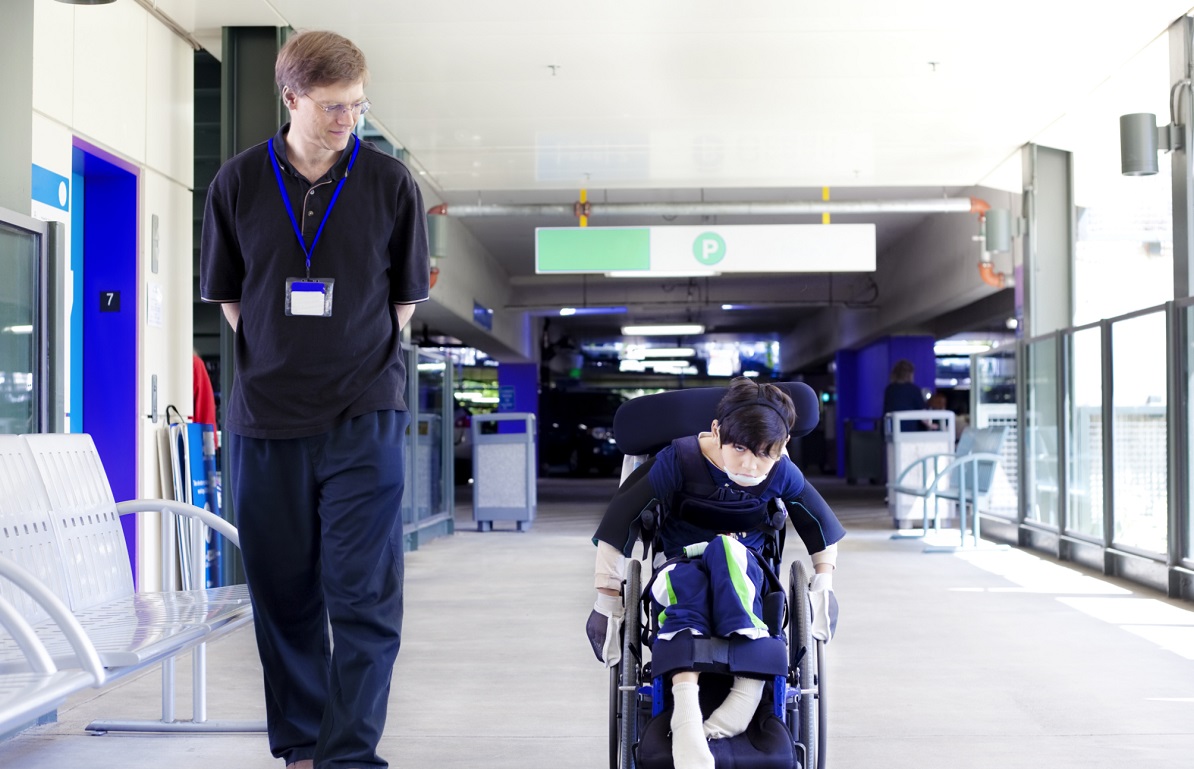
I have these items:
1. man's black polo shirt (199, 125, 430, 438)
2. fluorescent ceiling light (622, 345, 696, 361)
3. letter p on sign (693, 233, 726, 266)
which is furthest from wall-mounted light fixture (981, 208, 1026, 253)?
fluorescent ceiling light (622, 345, 696, 361)

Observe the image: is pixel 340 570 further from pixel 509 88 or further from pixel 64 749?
pixel 509 88

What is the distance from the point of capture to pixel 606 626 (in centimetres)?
260

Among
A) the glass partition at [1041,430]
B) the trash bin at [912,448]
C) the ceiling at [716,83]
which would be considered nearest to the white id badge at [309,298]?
the ceiling at [716,83]

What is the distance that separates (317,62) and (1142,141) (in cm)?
561

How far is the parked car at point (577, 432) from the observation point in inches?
904

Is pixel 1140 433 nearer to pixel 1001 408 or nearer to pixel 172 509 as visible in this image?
pixel 1001 408

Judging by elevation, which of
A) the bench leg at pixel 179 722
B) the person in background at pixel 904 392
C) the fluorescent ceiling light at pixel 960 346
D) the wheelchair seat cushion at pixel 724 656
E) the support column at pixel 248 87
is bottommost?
the bench leg at pixel 179 722

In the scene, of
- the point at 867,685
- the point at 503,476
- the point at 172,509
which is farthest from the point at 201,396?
the point at 503,476

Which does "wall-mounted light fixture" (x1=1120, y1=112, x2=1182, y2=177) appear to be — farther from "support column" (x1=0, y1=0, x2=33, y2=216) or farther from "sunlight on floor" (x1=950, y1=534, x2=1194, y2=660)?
"support column" (x1=0, y1=0, x2=33, y2=216)

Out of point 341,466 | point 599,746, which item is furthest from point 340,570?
point 599,746

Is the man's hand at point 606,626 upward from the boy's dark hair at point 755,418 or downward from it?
downward

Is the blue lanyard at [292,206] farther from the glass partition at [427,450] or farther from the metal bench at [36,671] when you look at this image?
the glass partition at [427,450]

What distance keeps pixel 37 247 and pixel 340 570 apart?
6.62ft

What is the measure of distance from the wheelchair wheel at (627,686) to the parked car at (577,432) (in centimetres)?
2000
